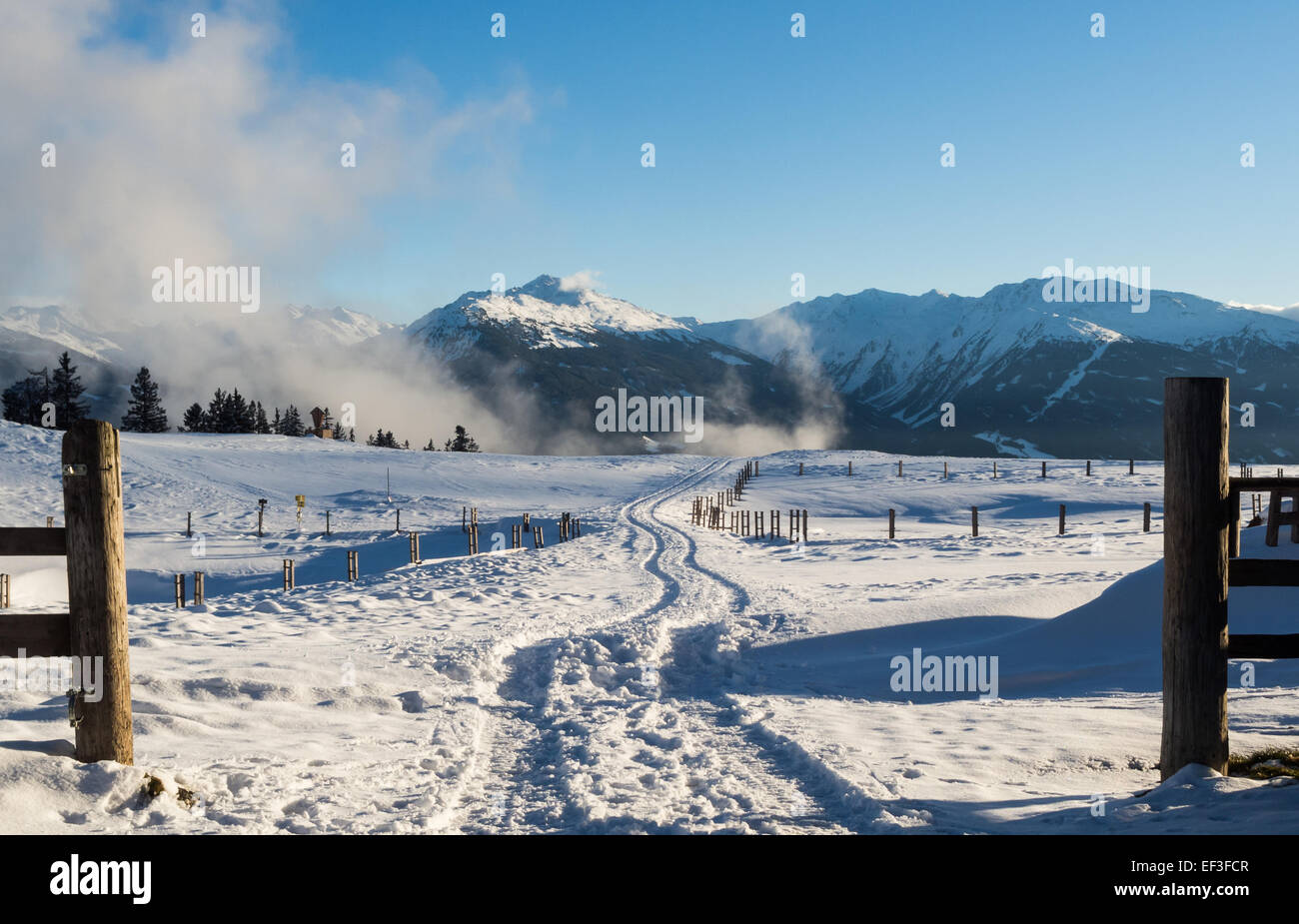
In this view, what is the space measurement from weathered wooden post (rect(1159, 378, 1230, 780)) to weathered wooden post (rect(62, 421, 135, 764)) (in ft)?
23.8

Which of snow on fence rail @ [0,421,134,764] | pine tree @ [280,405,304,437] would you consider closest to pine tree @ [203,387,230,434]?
pine tree @ [280,405,304,437]

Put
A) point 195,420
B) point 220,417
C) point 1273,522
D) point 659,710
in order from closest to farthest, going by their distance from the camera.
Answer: point 659,710 < point 1273,522 < point 220,417 < point 195,420

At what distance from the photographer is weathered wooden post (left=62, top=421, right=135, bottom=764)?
5.27 m

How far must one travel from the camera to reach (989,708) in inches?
340

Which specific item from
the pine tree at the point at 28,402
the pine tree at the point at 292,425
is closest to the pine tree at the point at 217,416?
the pine tree at the point at 292,425

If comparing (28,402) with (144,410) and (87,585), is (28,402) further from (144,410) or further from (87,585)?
(87,585)

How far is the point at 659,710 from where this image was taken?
28.9 feet

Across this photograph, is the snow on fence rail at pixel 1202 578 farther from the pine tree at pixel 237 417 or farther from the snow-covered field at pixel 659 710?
the pine tree at pixel 237 417

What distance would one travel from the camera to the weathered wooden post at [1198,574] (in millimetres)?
5453

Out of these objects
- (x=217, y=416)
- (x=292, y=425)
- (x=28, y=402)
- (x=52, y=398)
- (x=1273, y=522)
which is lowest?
(x=1273, y=522)

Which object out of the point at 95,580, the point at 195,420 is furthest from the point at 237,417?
the point at 95,580

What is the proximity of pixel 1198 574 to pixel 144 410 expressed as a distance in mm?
109701
